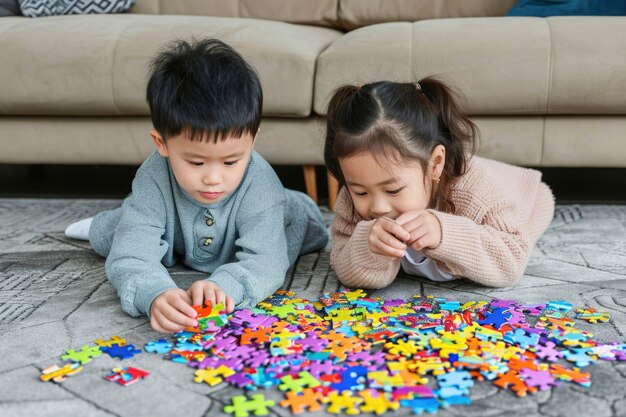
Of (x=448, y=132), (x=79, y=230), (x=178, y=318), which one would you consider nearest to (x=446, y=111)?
(x=448, y=132)

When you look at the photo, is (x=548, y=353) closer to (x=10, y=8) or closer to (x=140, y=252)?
(x=140, y=252)

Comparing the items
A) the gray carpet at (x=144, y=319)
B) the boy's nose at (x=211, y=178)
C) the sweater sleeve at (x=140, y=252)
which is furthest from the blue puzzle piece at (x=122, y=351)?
the boy's nose at (x=211, y=178)

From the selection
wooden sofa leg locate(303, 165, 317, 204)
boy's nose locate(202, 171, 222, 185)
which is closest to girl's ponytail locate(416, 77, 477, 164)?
boy's nose locate(202, 171, 222, 185)

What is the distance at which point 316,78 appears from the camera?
2273mm

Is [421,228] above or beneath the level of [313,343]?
above

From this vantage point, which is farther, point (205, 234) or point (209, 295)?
point (205, 234)

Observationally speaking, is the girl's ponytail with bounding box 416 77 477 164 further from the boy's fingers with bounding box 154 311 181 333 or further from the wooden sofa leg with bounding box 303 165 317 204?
the wooden sofa leg with bounding box 303 165 317 204

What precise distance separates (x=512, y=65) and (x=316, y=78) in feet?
1.91

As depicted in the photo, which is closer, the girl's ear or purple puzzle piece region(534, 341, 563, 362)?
purple puzzle piece region(534, 341, 563, 362)

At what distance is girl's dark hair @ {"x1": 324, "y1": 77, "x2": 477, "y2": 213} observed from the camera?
1517mm

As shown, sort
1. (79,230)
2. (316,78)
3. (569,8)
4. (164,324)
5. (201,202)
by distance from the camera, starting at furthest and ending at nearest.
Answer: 1. (569,8)
2. (316,78)
3. (79,230)
4. (201,202)
5. (164,324)

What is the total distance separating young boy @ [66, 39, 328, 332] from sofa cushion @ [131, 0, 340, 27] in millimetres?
1415

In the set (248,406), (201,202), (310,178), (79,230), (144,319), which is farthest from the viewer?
(310,178)

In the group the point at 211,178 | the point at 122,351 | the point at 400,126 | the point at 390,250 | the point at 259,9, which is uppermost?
the point at 259,9
